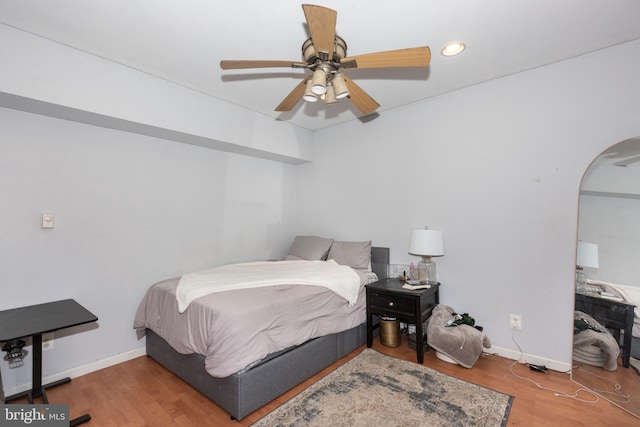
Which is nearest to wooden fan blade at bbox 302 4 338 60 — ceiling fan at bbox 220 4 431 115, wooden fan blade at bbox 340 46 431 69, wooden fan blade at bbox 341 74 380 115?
ceiling fan at bbox 220 4 431 115

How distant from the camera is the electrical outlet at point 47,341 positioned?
7.39ft

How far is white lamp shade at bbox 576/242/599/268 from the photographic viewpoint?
2227 millimetres

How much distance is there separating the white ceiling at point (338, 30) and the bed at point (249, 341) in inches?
73.1

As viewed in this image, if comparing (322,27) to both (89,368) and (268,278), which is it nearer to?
(268,278)

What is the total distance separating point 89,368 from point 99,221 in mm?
1232

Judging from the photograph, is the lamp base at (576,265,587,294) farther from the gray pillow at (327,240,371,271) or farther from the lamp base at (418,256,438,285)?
the gray pillow at (327,240,371,271)

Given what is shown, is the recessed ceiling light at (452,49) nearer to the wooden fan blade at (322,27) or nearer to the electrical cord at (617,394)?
the wooden fan blade at (322,27)

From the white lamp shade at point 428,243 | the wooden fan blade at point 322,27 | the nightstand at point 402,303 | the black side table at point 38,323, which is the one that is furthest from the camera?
the white lamp shade at point 428,243

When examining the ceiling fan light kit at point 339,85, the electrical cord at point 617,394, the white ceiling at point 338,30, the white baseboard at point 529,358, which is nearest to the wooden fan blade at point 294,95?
the ceiling fan light kit at point 339,85

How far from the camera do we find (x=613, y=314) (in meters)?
2.08

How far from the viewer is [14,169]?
2154 mm

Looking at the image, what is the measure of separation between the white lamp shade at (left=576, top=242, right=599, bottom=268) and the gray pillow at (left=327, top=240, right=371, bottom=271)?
181 centimetres

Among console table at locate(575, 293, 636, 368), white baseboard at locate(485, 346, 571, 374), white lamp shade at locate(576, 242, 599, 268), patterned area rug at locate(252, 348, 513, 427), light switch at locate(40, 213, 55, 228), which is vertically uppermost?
light switch at locate(40, 213, 55, 228)

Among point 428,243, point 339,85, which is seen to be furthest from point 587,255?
point 339,85
